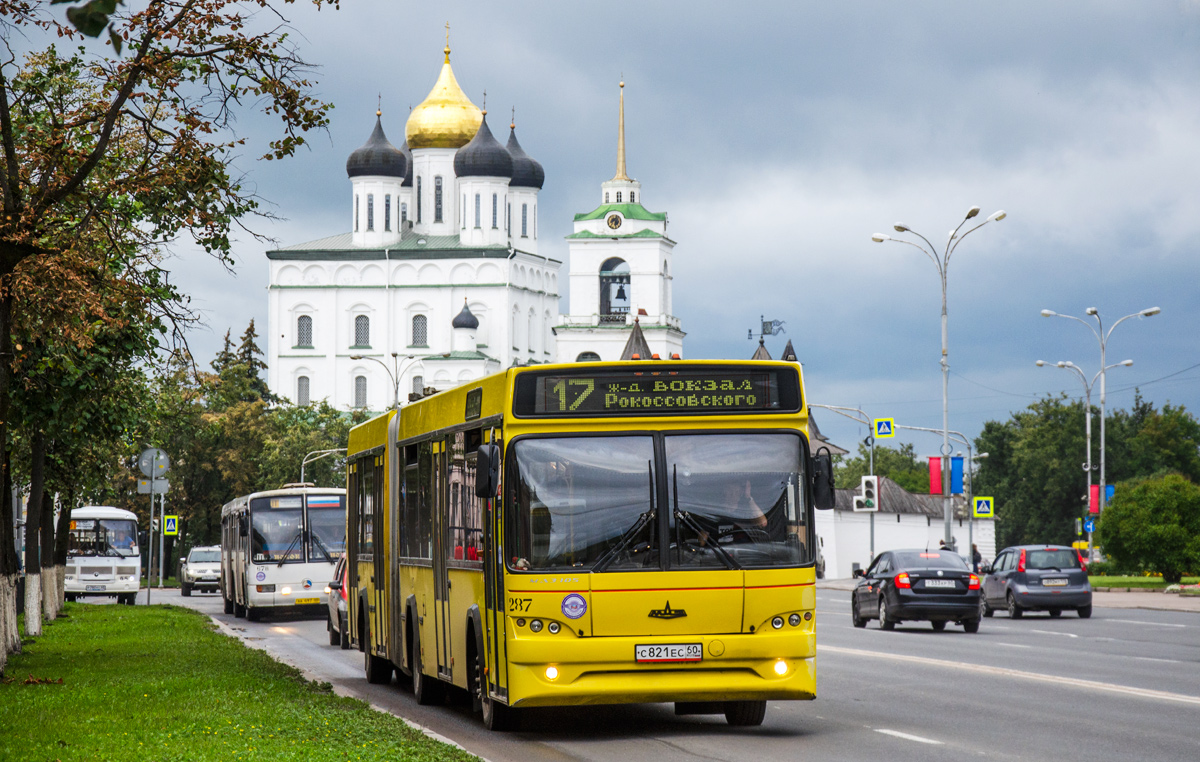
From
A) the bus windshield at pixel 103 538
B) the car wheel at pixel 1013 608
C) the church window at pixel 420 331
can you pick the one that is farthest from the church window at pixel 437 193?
the car wheel at pixel 1013 608

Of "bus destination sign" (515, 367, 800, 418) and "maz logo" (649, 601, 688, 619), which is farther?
"bus destination sign" (515, 367, 800, 418)

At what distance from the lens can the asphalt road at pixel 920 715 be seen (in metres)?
11.7

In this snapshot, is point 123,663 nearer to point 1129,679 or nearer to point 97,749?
point 97,749

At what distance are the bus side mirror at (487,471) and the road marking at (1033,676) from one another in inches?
262

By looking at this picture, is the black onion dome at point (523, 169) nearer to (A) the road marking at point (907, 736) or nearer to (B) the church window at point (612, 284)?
(B) the church window at point (612, 284)

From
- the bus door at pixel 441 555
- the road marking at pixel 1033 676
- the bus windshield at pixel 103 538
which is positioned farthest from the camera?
the bus windshield at pixel 103 538

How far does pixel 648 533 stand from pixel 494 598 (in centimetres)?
126

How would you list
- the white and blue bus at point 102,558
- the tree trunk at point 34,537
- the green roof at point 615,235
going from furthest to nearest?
the green roof at point 615,235 < the white and blue bus at point 102,558 < the tree trunk at point 34,537

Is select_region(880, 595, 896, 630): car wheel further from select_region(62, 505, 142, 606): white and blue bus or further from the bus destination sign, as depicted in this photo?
select_region(62, 505, 142, 606): white and blue bus

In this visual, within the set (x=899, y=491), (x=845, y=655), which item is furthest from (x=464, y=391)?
(x=899, y=491)

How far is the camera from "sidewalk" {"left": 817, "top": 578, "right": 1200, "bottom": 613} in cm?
3872

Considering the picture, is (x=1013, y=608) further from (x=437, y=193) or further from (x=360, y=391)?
(x=437, y=193)

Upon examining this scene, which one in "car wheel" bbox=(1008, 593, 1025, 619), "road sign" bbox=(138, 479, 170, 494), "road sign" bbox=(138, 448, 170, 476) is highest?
"road sign" bbox=(138, 448, 170, 476)

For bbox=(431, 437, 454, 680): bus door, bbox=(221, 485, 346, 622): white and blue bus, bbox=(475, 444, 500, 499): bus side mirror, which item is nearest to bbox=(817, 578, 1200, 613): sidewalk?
Result: bbox=(221, 485, 346, 622): white and blue bus
